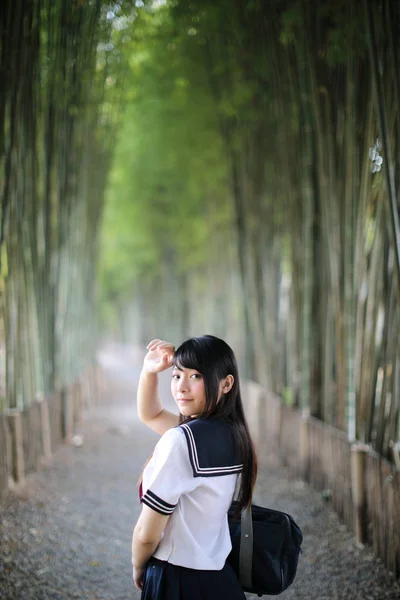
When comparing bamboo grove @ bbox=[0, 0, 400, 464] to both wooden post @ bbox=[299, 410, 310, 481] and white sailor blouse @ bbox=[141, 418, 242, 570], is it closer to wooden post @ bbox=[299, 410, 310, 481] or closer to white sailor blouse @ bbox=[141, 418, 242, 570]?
wooden post @ bbox=[299, 410, 310, 481]

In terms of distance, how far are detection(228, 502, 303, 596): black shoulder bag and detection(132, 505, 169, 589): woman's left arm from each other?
23 cm

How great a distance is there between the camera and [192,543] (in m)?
1.28

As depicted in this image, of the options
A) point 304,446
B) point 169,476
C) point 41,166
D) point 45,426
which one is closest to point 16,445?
point 45,426

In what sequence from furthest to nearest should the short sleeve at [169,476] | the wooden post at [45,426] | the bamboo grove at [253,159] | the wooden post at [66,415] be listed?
the wooden post at [66,415] < the wooden post at [45,426] < the bamboo grove at [253,159] < the short sleeve at [169,476]

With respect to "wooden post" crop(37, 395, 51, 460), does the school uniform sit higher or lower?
higher

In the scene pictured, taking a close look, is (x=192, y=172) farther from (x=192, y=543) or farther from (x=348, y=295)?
(x=192, y=543)

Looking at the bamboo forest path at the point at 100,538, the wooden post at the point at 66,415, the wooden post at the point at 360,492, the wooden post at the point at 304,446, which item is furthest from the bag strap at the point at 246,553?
the wooden post at the point at 66,415

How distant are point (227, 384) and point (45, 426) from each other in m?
3.16

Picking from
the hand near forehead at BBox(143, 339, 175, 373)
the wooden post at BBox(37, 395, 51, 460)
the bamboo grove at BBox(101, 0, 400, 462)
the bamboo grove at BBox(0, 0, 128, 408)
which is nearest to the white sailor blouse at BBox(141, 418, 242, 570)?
the hand near forehead at BBox(143, 339, 175, 373)

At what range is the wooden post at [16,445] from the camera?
134 inches

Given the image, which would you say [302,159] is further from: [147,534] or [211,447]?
[147,534]

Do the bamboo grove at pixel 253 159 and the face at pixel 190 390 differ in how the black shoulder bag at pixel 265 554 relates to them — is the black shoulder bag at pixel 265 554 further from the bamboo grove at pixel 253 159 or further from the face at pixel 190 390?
the bamboo grove at pixel 253 159

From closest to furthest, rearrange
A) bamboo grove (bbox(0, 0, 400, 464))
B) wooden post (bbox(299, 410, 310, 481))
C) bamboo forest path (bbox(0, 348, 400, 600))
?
bamboo forest path (bbox(0, 348, 400, 600))
bamboo grove (bbox(0, 0, 400, 464))
wooden post (bbox(299, 410, 310, 481))

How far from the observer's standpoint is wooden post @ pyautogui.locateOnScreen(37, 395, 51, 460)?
13.5 feet
